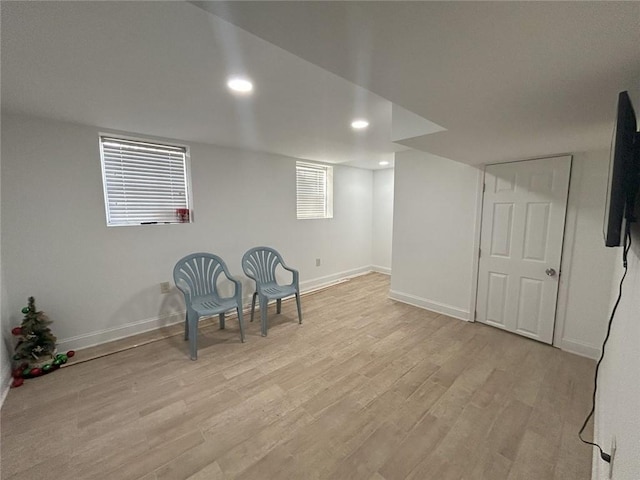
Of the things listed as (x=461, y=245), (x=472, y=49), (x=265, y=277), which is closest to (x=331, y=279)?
(x=265, y=277)

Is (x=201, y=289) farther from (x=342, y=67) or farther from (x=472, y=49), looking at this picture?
(x=472, y=49)

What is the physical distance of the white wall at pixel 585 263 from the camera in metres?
2.36

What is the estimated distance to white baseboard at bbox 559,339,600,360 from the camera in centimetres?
244

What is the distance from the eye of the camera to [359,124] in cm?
252

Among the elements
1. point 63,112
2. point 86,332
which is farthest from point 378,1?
point 86,332

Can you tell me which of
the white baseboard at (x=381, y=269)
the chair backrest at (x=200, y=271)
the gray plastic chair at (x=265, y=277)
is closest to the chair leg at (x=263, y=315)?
the gray plastic chair at (x=265, y=277)

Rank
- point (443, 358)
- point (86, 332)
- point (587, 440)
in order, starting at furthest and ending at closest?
point (86, 332) → point (443, 358) → point (587, 440)

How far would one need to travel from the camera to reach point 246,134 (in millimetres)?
2844

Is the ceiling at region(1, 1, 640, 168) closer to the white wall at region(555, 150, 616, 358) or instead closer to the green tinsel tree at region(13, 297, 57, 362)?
the white wall at region(555, 150, 616, 358)

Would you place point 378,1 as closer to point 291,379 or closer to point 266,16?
point 266,16

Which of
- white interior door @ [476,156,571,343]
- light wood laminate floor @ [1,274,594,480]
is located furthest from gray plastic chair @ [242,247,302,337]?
white interior door @ [476,156,571,343]

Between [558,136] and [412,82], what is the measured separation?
1566 millimetres

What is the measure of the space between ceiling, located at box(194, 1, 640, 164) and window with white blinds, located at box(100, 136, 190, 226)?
110 inches

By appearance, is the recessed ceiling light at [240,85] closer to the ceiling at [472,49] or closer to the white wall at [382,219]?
the ceiling at [472,49]
